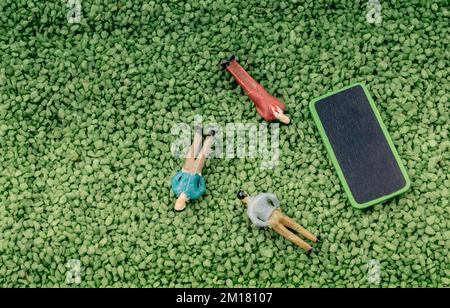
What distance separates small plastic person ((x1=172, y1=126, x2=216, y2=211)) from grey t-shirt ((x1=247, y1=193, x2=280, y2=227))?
28cm

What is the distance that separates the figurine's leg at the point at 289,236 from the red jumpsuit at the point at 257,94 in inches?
23.3

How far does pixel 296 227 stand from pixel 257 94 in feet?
2.45

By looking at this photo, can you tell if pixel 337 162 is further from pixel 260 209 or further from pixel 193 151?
pixel 193 151

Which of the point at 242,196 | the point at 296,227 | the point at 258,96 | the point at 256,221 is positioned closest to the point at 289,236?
the point at 296,227

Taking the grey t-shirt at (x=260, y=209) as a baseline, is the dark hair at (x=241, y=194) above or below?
above

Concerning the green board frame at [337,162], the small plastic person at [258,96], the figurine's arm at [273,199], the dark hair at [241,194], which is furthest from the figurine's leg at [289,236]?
the small plastic person at [258,96]

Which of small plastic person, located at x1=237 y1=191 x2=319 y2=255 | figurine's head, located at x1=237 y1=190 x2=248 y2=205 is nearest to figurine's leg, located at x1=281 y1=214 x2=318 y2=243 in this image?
small plastic person, located at x1=237 y1=191 x2=319 y2=255

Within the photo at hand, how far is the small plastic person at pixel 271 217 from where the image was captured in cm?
313

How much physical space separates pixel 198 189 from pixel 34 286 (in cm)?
102

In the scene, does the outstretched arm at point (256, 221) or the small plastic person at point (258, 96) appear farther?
the small plastic person at point (258, 96)

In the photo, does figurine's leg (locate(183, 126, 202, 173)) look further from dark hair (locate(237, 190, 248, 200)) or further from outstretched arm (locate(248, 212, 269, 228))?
outstretched arm (locate(248, 212, 269, 228))

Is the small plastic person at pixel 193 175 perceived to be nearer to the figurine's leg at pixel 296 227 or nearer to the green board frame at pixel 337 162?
the figurine's leg at pixel 296 227

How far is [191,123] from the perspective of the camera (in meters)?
3.36
